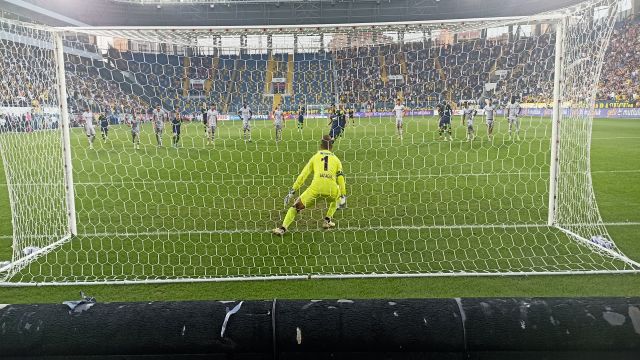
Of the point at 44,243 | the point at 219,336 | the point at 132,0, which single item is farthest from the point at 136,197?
the point at 132,0

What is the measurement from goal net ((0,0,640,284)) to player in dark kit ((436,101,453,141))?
0.31ft

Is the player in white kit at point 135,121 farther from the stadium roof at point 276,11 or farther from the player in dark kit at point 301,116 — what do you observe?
the stadium roof at point 276,11

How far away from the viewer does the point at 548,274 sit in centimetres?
554

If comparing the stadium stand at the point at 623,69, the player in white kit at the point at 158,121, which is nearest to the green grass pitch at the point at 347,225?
the player in white kit at the point at 158,121

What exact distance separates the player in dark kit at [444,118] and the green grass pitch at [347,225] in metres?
0.64

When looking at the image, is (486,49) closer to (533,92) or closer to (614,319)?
(533,92)

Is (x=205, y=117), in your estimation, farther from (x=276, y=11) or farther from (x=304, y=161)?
(x=276, y=11)

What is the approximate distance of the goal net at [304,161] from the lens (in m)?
6.12

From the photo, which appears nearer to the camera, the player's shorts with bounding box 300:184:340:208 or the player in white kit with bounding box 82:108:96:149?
the player's shorts with bounding box 300:184:340:208

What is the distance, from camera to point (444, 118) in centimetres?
1524

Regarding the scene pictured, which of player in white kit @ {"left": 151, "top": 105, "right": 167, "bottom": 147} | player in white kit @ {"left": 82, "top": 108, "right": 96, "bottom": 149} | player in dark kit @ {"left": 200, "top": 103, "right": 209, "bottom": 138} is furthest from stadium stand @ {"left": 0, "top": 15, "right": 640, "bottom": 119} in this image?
player in white kit @ {"left": 82, "top": 108, "right": 96, "bottom": 149}

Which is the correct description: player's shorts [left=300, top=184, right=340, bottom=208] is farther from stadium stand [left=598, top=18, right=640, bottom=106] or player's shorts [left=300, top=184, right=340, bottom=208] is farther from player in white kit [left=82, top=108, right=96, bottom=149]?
stadium stand [left=598, top=18, right=640, bottom=106]

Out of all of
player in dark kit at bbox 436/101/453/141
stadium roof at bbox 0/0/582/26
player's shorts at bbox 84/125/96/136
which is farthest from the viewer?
stadium roof at bbox 0/0/582/26

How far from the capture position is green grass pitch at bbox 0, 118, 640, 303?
209 inches
